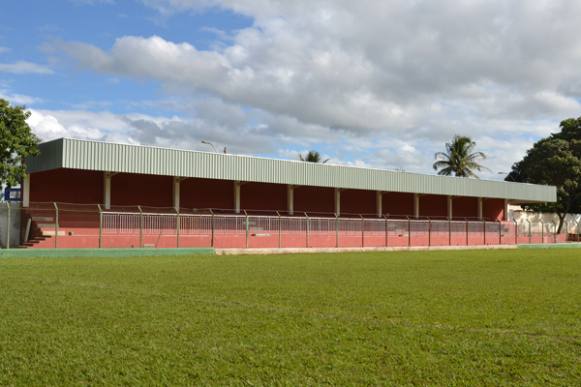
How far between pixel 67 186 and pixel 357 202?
20.6m

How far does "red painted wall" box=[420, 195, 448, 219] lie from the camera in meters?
50.4

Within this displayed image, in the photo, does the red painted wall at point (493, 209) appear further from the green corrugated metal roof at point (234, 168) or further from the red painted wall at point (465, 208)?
the green corrugated metal roof at point (234, 168)

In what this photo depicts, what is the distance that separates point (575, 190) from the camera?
58250 millimetres

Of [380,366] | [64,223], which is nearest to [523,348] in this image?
[380,366]

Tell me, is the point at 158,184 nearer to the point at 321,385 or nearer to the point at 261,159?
the point at 261,159

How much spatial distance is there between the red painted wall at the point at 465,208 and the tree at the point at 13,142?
1362 inches

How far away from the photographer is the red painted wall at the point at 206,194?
37.4 metres

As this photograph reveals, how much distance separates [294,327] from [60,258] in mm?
17069

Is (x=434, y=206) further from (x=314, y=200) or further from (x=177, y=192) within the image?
(x=177, y=192)

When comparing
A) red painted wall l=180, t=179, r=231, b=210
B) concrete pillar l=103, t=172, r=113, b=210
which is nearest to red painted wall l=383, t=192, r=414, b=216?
red painted wall l=180, t=179, r=231, b=210

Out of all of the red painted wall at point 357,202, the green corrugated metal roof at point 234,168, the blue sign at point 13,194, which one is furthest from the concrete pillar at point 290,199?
the blue sign at point 13,194

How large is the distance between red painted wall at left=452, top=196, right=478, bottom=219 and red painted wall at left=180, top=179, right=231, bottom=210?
72.9 ft

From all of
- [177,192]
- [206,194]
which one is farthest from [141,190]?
[206,194]

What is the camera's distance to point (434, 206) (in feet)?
168
